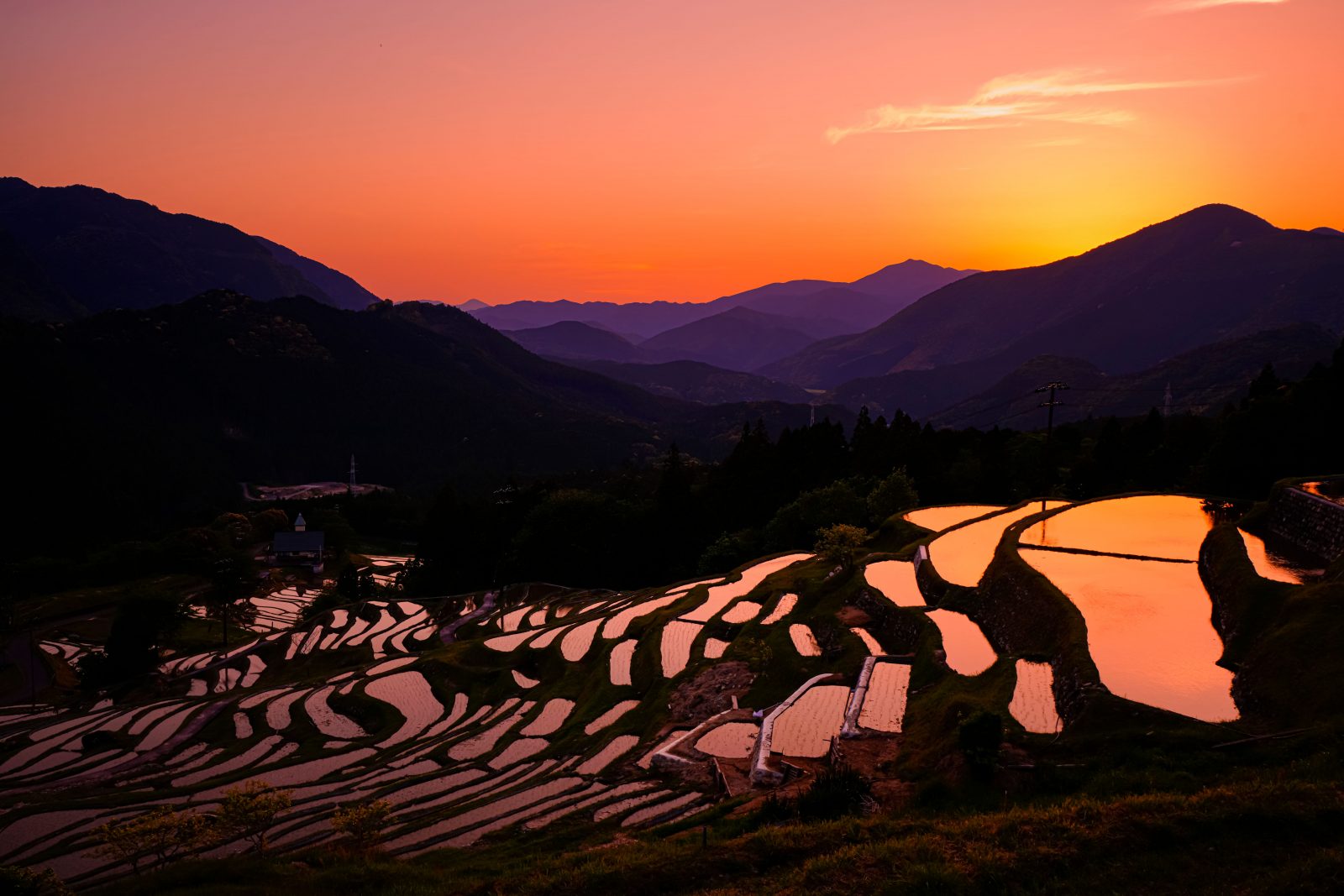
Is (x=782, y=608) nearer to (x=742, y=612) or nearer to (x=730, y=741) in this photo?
(x=742, y=612)

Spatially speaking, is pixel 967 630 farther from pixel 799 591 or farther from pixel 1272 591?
pixel 799 591

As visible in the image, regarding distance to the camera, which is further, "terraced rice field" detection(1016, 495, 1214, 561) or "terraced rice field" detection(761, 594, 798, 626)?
"terraced rice field" detection(761, 594, 798, 626)

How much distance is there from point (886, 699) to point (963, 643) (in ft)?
19.2

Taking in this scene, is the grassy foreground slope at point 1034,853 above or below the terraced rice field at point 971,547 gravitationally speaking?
below

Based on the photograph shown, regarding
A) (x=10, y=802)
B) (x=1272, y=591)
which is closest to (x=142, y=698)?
(x=10, y=802)

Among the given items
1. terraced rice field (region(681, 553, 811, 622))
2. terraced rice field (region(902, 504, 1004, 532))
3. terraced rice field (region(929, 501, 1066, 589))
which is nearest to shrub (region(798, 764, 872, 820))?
terraced rice field (region(929, 501, 1066, 589))

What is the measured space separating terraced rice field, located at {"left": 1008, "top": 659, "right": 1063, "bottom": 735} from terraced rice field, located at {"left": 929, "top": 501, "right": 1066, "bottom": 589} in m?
12.4

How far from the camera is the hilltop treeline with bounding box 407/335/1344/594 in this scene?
6425 centimetres

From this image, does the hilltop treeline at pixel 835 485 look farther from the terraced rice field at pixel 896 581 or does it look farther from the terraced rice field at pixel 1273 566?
the terraced rice field at pixel 1273 566

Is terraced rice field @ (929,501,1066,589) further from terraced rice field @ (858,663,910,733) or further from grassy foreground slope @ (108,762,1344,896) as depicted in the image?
grassy foreground slope @ (108,762,1344,896)

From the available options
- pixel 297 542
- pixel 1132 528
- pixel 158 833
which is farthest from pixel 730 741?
pixel 297 542

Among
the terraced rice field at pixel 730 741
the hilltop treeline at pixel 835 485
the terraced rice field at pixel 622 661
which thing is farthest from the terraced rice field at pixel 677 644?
the hilltop treeline at pixel 835 485

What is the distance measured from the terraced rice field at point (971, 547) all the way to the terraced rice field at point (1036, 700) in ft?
40.7

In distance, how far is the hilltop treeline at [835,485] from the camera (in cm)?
6425
